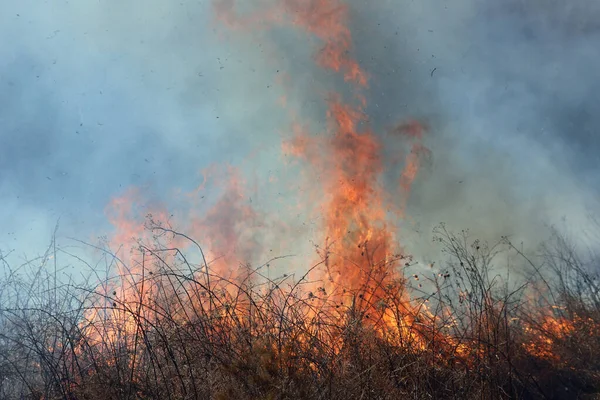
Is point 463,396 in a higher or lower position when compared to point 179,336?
lower

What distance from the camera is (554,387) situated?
9.91 m

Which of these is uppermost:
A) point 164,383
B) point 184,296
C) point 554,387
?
point 184,296

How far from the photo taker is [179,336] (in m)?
4.25

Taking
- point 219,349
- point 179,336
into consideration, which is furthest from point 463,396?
point 179,336

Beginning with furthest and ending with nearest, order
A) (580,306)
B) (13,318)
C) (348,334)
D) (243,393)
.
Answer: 1. (580,306)
2. (13,318)
3. (348,334)
4. (243,393)

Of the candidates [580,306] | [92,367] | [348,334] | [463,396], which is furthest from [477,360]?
[580,306]

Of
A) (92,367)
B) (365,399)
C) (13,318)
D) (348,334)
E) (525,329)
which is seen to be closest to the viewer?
(365,399)

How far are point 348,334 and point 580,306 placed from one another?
43.1ft

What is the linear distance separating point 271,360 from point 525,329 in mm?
10423

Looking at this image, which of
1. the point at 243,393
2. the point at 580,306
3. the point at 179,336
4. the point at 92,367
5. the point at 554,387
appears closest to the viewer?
the point at 243,393

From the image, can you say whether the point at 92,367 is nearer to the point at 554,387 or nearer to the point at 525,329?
the point at 554,387

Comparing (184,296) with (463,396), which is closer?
(463,396)

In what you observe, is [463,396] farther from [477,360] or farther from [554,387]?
[554,387]

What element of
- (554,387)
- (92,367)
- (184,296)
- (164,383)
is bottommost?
(554,387)
